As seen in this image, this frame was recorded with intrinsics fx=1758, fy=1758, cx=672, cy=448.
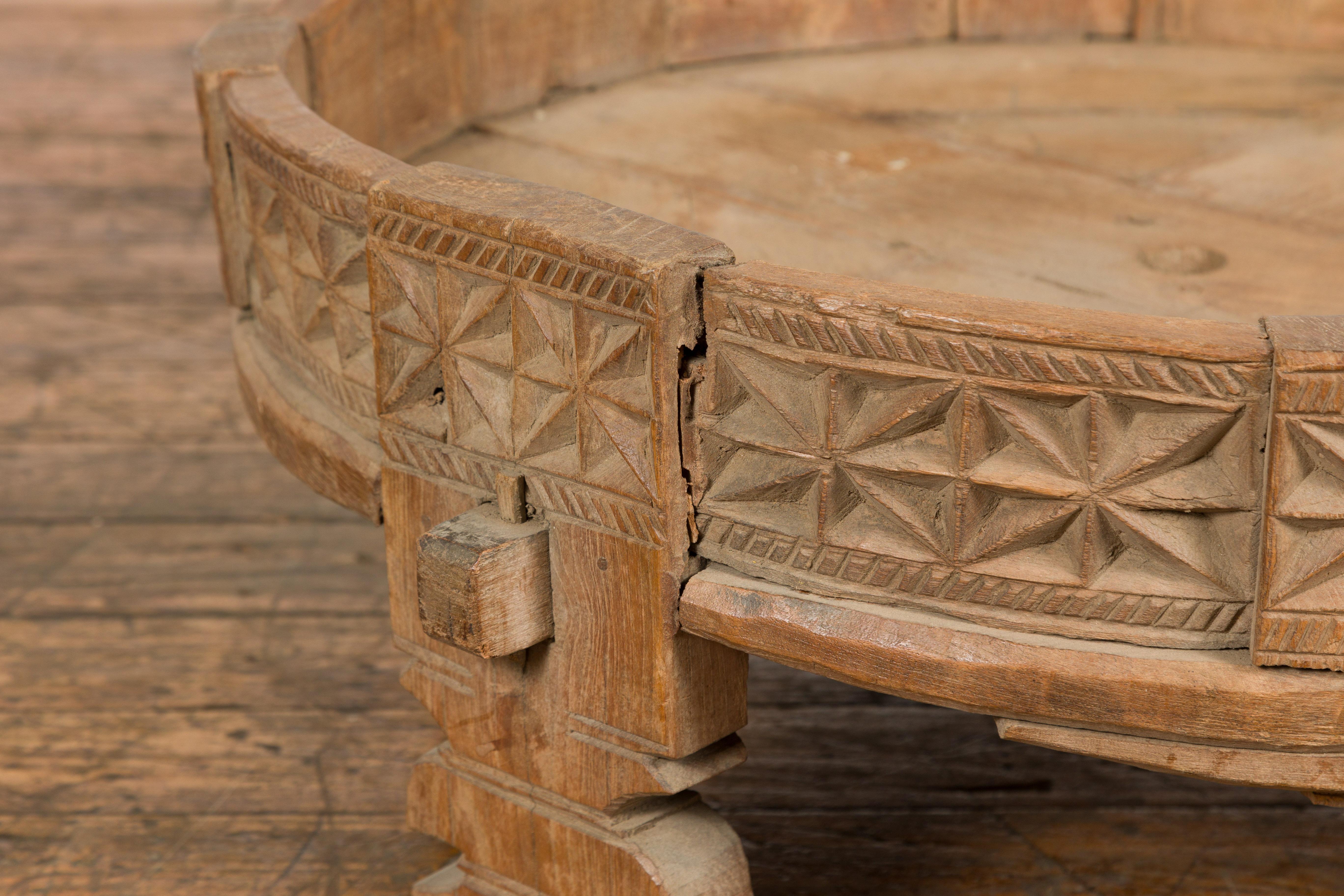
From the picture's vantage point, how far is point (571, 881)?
1.85 meters

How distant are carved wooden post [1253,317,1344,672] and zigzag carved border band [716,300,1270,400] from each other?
32 mm

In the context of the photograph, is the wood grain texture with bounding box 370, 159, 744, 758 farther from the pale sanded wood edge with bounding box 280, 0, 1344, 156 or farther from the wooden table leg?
the pale sanded wood edge with bounding box 280, 0, 1344, 156

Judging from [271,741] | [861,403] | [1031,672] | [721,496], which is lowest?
[271,741]

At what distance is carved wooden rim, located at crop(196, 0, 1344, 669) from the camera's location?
4.53 feet

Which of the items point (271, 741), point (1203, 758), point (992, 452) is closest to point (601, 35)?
point (271, 741)

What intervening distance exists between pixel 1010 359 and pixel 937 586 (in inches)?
8.8

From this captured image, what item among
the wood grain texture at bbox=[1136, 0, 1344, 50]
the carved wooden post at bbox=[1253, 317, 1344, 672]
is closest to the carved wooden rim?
the carved wooden post at bbox=[1253, 317, 1344, 672]

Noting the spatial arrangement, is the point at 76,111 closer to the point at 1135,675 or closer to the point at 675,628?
the point at 675,628

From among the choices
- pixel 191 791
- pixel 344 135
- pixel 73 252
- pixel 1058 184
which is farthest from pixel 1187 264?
pixel 73 252

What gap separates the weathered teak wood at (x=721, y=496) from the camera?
1.41 m

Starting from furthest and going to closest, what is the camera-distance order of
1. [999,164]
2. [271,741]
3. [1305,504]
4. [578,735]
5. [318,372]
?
[271,741]
[999,164]
[318,372]
[578,735]
[1305,504]

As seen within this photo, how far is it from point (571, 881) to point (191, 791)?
79 centimetres

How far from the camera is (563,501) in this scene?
1.64 m

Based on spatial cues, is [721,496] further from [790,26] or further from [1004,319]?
[790,26]
